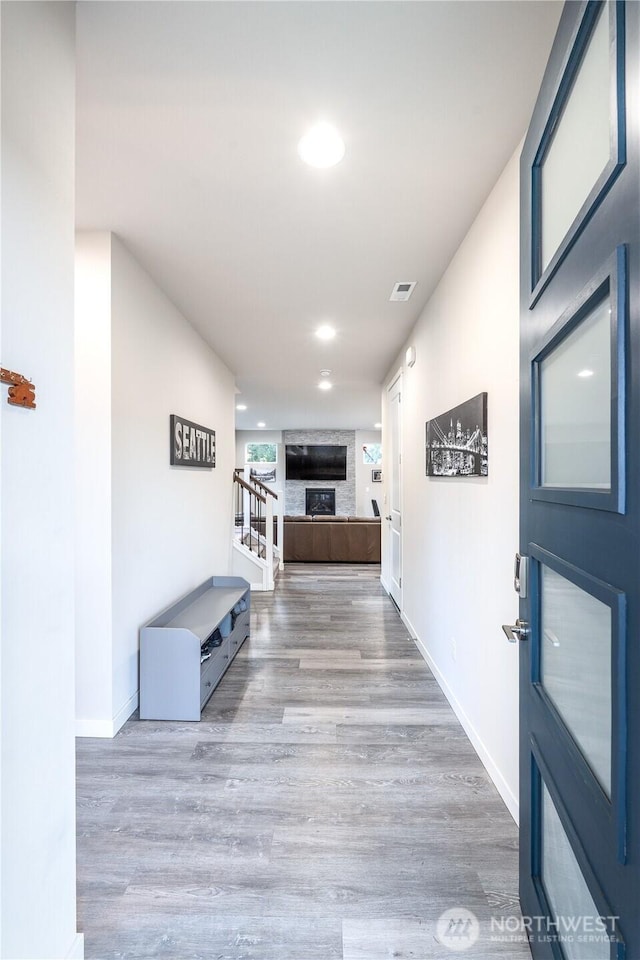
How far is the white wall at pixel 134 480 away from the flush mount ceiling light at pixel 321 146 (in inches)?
46.1

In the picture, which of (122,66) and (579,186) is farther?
(122,66)

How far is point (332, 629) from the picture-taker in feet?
13.3

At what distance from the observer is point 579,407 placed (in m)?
0.94

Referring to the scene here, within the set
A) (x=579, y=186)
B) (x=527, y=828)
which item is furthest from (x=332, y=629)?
(x=579, y=186)

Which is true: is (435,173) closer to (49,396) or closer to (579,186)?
(579,186)

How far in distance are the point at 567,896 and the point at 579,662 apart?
1.72 ft

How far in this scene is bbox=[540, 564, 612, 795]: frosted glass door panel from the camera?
31.9 inches

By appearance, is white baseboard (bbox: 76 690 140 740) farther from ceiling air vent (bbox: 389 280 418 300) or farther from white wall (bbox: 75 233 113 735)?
ceiling air vent (bbox: 389 280 418 300)

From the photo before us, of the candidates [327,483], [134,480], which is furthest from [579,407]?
[327,483]

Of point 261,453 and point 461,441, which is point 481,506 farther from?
point 261,453

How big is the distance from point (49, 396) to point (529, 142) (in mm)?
1406

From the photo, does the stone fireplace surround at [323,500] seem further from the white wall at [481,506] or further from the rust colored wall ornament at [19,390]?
the rust colored wall ornament at [19,390]

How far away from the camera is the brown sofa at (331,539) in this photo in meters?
7.21

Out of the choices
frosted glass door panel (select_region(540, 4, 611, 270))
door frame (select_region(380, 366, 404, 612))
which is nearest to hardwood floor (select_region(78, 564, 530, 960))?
frosted glass door panel (select_region(540, 4, 611, 270))
